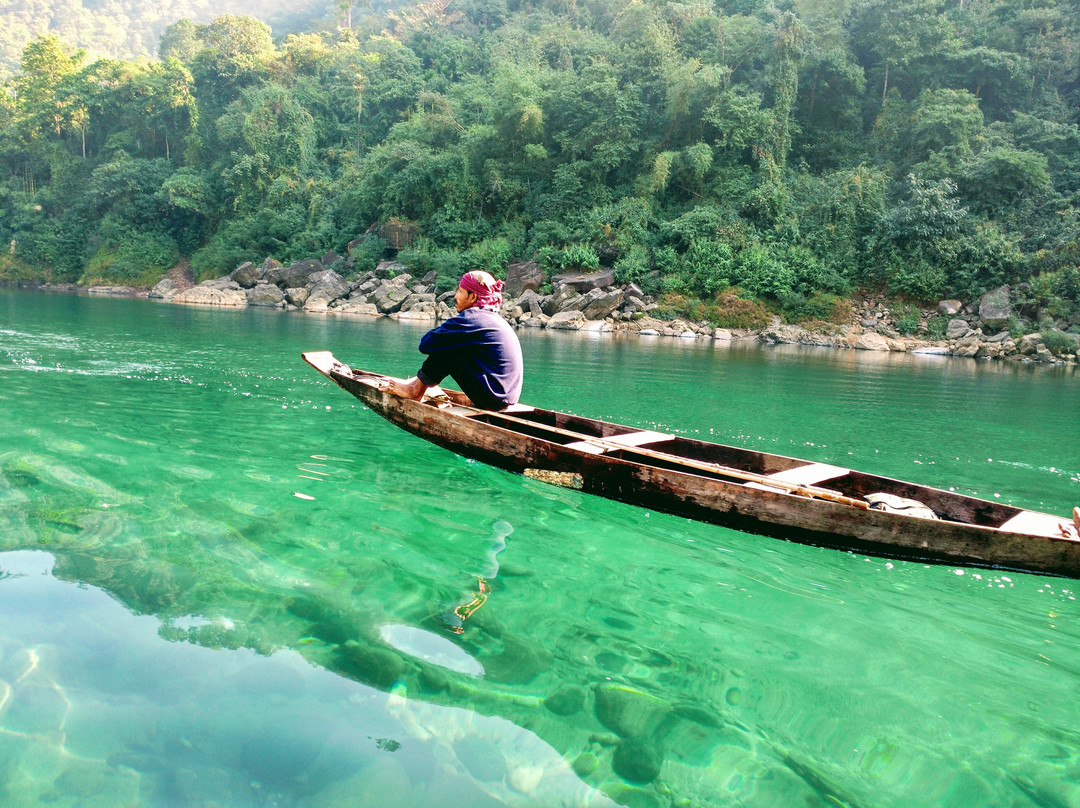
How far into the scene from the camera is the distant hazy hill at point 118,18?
9075 cm

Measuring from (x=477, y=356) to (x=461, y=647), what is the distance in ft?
10.2

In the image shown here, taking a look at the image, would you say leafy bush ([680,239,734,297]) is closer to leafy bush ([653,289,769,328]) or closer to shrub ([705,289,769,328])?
leafy bush ([653,289,769,328])

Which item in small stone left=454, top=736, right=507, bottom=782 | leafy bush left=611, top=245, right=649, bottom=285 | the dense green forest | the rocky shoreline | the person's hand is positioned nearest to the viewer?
small stone left=454, top=736, right=507, bottom=782

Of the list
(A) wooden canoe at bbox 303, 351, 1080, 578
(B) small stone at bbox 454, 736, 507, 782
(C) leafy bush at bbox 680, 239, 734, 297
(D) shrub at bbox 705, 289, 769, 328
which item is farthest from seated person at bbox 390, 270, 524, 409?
(C) leafy bush at bbox 680, 239, 734, 297

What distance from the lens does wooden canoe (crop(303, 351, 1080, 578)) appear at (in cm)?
349

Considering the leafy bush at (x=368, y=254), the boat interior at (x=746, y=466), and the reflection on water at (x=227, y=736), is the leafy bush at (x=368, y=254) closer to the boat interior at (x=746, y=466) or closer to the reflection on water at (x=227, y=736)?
the boat interior at (x=746, y=466)

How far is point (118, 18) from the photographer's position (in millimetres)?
111125

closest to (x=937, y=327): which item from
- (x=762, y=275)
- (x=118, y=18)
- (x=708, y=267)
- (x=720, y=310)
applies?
(x=762, y=275)

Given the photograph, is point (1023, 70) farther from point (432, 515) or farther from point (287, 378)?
point (432, 515)

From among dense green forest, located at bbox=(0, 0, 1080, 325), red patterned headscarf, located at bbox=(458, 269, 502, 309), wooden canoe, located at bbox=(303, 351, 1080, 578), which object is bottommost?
wooden canoe, located at bbox=(303, 351, 1080, 578)

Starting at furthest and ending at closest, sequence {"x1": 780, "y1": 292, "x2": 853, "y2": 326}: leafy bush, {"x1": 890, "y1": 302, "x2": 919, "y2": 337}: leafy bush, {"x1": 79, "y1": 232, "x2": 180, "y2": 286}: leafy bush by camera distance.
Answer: {"x1": 79, "y1": 232, "x2": 180, "y2": 286}: leafy bush
{"x1": 780, "y1": 292, "x2": 853, "y2": 326}: leafy bush
{"x1": 890, "y1": 302, "x2": 919, "y2": 337}: leafy bush

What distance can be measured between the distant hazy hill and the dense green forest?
1707 inches

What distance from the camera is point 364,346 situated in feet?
49.6

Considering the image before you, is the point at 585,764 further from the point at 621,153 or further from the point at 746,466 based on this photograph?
the point at 621,153
